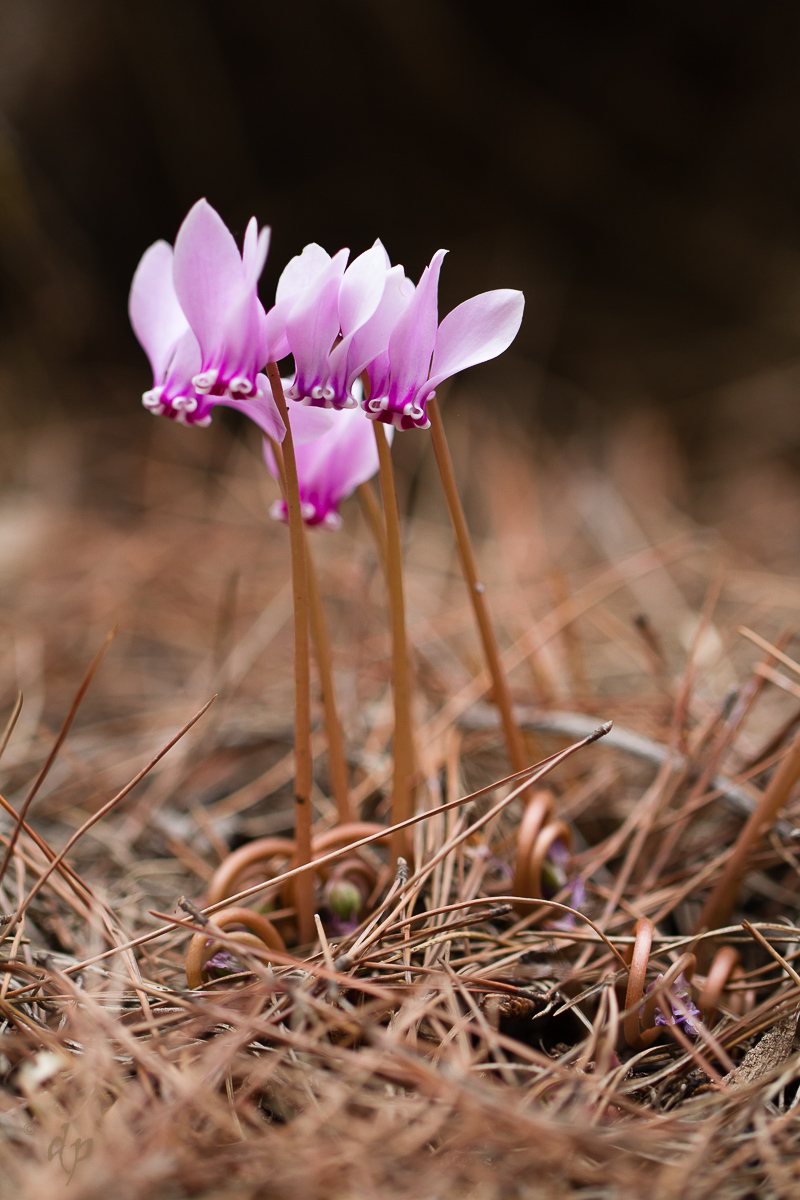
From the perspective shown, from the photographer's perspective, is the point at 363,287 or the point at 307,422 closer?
the point at 363,287

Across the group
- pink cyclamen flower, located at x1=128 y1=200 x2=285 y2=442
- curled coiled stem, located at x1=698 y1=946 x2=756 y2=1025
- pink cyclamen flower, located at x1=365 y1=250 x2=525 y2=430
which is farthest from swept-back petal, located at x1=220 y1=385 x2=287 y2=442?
curled coiled stem, located at x1=698 y1=946 x2=756 y2=1025

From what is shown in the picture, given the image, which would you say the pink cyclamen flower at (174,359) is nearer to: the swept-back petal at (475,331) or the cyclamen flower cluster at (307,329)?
the cyclamen flower cluster at (307,329)

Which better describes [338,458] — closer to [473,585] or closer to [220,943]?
[473,585]

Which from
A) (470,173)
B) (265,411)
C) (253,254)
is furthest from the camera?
(470,173)

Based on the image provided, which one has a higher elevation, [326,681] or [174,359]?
[174,359]

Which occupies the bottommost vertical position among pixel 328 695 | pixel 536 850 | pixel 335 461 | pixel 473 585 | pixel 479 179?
pixel 536 850

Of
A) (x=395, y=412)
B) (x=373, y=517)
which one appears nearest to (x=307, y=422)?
(x=395, y=412)
